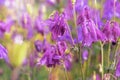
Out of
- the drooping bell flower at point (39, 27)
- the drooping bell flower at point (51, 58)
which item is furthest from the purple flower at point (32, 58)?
the drooping bell flower at point (51, 58)

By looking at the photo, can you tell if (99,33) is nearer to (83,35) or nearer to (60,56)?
(83,35)

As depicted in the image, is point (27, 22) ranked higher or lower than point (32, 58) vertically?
higher

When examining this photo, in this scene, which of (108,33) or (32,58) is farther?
(32,58)

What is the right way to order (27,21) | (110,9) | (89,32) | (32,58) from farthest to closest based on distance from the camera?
(27,21), (32,58), (110,9), (89,32)

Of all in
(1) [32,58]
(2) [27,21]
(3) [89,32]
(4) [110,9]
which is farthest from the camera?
(2) [27,21]

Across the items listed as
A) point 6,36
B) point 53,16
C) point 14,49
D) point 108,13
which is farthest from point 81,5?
point 6,36

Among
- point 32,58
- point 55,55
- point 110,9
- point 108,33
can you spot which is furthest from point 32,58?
point 108,33

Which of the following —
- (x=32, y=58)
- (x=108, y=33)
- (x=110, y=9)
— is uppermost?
(x=110, y=9)

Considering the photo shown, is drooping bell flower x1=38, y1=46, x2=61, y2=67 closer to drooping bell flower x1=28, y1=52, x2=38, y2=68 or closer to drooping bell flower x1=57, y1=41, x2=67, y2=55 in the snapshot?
drooping bell flower x1=57, y1=41, x2=67, y2=55

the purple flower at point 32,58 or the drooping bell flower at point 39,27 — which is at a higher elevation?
the drooping bell flower at point 39,27

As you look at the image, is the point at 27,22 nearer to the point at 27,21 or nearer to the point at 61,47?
the point at 27,21

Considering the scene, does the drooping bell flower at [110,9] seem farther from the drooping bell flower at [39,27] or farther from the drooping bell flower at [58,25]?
the drooping bell flower at [39,27]
